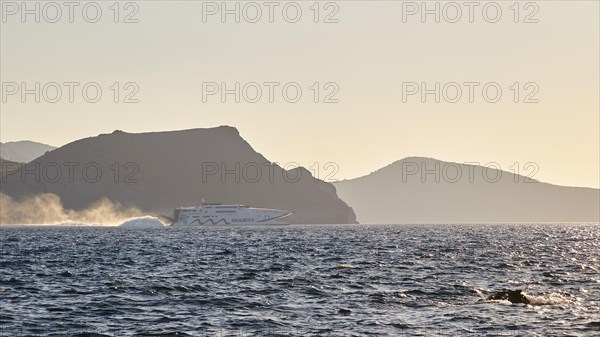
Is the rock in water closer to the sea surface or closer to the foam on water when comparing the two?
the foam on water

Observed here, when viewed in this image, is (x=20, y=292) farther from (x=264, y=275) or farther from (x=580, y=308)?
(x=580, y=308)

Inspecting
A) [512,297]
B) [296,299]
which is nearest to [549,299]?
[512,297]

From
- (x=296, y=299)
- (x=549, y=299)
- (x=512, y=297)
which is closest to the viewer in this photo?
(x=512, y=297)

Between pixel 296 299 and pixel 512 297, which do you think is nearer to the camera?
pixel 512 297

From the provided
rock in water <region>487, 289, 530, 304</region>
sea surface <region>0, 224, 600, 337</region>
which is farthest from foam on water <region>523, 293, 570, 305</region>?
rock in water <region>487, 289, 530, 304</region>

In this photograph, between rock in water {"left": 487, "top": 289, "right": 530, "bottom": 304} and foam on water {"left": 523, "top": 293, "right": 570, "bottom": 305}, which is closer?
foam on water {"left": 523, "top": 293, "right": 570, "bottom": 305}

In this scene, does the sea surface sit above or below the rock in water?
below

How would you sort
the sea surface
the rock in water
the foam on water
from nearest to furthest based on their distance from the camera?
the sea surface, the foam on water, the rock in water

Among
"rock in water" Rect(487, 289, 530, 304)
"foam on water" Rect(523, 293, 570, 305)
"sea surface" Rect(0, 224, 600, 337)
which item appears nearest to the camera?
"sea surface" Rect(0, 224, 600, 337)

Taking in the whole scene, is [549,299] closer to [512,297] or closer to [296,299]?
[512,297]

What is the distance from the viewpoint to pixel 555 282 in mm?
57344

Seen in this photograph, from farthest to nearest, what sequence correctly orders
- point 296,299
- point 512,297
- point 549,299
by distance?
point 296,299
point 549,299
point 512,297

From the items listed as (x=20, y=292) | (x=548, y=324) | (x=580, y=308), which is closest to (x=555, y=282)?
(x=580, y=308)

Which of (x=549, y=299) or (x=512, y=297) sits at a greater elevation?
(x=512, y=297)
